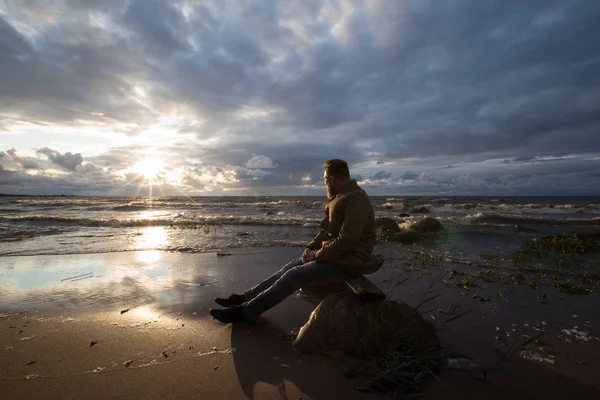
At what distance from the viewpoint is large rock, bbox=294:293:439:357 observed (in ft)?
11.5

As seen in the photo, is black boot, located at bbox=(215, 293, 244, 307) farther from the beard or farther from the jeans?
the beard

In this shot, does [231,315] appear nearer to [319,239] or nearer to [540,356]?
[319,239]

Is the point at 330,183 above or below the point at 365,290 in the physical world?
above

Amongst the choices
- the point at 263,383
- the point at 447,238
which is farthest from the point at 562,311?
the point at 447,238

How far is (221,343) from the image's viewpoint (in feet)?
12.8

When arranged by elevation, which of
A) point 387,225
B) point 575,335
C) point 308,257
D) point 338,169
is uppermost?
point 338,169

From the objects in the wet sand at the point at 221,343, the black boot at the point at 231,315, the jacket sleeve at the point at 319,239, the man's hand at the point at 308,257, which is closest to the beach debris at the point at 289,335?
the wet sand at the point at 221,343

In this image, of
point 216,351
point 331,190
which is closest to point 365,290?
point 331,190

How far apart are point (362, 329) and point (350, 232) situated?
1143 mm

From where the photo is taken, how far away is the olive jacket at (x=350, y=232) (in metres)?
3.78

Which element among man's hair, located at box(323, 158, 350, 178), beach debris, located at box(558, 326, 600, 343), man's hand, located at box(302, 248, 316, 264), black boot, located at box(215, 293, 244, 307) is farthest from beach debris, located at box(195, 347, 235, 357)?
beach debris, located at box(558, 326, 600, 343)

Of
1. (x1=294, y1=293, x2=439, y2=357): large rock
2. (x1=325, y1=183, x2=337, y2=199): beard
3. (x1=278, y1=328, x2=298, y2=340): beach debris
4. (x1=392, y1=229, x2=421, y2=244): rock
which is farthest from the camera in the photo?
(x1=392, y1=229, x2=421, y2=244): rock

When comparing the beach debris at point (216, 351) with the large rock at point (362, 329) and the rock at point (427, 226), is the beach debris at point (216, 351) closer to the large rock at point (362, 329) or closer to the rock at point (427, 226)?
the large rock at point (362, 329)

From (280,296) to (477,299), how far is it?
3.83 meters
